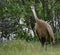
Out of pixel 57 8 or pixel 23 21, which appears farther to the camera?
pixel 23 21

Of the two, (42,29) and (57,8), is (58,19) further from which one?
(42,29)

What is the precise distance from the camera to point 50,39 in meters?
13.2

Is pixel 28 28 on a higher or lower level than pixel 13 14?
lower

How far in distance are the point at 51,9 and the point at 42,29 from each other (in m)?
6.07

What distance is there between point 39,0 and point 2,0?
540 cm

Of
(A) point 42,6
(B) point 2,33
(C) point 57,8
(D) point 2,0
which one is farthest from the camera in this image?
(A) point 42,6

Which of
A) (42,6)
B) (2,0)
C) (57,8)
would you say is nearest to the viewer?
(2,0)

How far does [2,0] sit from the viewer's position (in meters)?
14.6

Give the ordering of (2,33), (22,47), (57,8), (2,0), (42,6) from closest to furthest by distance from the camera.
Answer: (22,47), (2,0), (2,33), (57,8), (42,6)

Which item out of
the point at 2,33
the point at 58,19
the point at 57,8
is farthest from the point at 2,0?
the point at 58,19

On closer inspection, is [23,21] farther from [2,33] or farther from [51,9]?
[2,33]

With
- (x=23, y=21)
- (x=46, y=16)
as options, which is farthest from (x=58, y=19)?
(x=23, y=21)

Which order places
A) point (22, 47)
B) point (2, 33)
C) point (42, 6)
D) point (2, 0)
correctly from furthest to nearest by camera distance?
1. point (42, 6)
2. point (2, 33)
3. point (2, 0)
4. point (22, 47)

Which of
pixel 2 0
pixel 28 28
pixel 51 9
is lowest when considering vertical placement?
pixel 28 28
